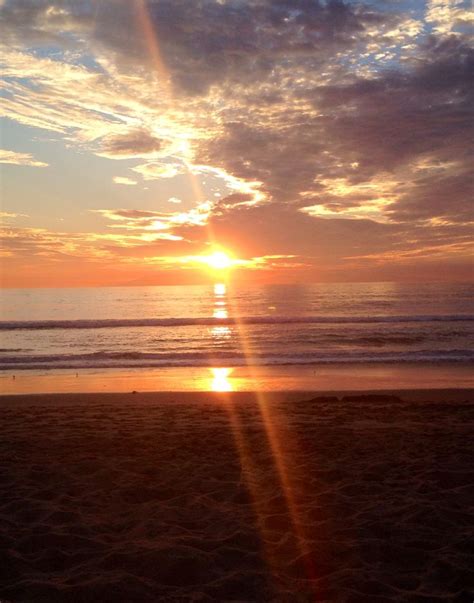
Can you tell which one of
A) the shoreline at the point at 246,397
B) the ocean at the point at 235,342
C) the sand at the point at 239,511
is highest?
the sand at the point at 239,511

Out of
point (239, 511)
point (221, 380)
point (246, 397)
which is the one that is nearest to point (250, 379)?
point (221, 380)

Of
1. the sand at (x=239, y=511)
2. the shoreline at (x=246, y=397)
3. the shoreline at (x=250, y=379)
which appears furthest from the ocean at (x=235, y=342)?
the sand at (x=239, y=511)

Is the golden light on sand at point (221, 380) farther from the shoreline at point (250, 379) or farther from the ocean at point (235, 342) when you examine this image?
the ocean at point (235, 342)

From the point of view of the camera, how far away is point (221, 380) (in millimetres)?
16688

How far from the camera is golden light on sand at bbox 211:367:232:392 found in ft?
49.4

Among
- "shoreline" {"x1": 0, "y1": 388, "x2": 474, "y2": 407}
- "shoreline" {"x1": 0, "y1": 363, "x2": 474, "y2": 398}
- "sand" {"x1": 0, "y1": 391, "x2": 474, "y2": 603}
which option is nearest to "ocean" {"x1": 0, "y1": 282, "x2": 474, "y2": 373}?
"shoreline" {"x1": 0, "y1": 363, "x2": 474, "y2": 398}

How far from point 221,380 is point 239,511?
37.8 feet

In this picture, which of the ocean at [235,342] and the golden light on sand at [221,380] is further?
the ocean at [235,342]

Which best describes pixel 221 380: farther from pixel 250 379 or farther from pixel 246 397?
pixel 246 397

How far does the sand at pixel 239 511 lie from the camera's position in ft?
12.6

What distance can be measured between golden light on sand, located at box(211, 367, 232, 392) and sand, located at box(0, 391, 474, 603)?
5.51m

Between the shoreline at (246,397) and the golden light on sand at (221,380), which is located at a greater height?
the shoreline at (246,397)

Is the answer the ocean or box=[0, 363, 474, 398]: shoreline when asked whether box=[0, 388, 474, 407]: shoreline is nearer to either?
box=[0, 363, 474, 398]: shoreline

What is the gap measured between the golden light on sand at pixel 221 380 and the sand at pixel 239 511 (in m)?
5.51
